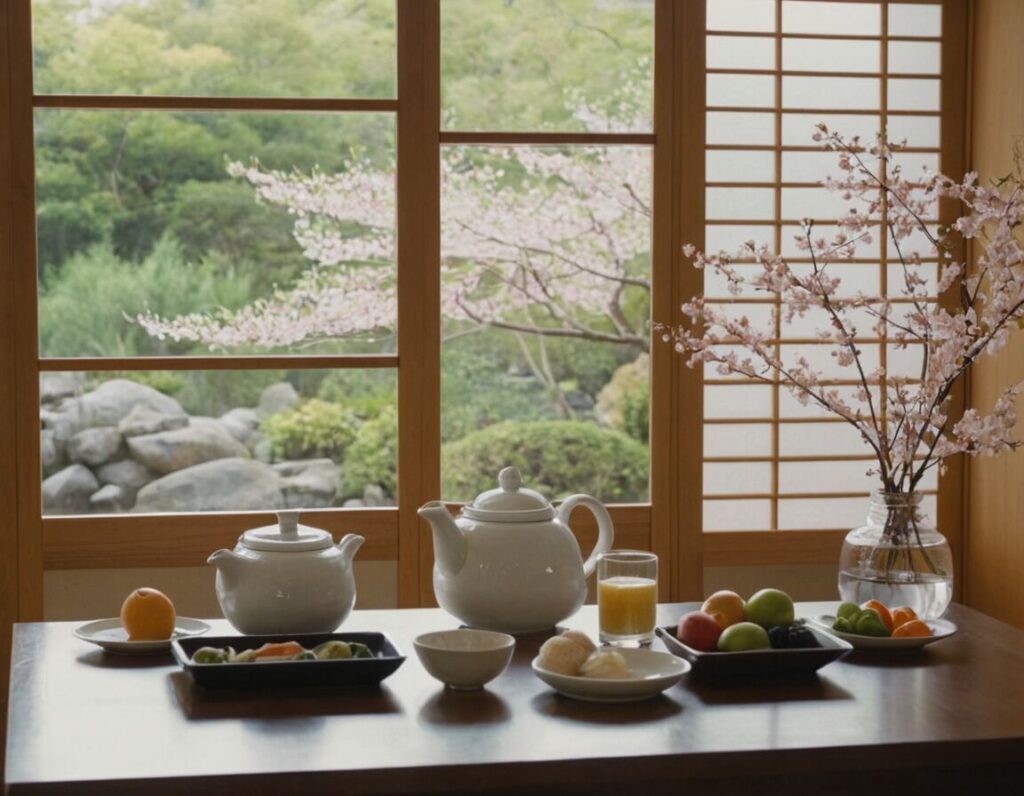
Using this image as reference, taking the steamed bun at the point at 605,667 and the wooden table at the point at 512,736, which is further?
the steamed bun at the point at 605,667

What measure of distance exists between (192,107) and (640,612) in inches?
75.6

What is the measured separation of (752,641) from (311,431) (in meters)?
4.13

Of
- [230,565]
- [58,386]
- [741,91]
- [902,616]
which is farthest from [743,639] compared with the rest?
[58,386]

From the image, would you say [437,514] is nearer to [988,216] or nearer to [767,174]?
[988,216]

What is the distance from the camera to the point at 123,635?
2199mm

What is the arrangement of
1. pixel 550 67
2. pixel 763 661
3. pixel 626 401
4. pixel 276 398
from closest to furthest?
pixel 763 661 < pixel 276 398 < pixel 550 67 < pixel 626 401

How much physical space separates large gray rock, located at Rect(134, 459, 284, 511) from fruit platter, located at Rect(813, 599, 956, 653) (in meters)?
2.83

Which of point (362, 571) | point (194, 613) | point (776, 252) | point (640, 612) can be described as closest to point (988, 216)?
point (640, 612)

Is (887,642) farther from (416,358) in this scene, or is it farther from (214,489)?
(214,489)

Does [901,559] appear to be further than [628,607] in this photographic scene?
Yes

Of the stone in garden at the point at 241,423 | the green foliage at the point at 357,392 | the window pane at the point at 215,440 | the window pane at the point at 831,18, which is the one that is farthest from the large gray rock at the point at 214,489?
the window pane at the point at 831,18

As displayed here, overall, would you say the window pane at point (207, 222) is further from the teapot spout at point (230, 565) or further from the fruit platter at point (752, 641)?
the fruit platter at point (752, 641)

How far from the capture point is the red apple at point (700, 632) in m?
2.03

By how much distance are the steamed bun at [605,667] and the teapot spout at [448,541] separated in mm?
362
